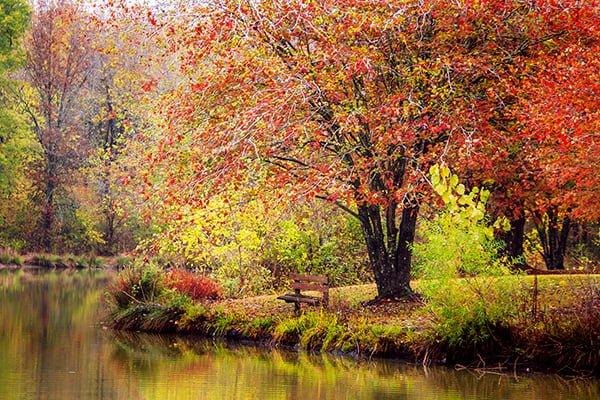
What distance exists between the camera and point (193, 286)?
16.6 meters

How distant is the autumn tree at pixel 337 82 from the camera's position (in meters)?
12.1

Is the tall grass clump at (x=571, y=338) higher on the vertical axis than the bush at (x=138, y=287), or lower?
lower

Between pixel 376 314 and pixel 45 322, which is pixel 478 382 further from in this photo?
pixel 45 322

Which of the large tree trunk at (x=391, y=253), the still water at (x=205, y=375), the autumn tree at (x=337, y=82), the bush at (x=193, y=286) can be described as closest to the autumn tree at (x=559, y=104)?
the autumn tree at (x=337, y=82)

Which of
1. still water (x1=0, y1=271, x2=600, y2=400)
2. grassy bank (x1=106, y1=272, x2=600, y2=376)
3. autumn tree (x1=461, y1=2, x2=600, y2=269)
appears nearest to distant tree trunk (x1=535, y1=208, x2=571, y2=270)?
autumn tree (x1=461, y1=2, x2=600, y2=269)

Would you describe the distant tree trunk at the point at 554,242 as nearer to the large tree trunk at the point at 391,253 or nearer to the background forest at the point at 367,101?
the background forest at the point at 367,101

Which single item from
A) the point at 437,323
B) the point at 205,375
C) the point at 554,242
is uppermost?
the point at 554,242

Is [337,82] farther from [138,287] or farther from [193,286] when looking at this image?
[193,286]

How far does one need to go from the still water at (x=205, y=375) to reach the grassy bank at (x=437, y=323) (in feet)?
1.57

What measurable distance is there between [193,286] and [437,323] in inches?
286

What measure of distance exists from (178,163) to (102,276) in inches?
839

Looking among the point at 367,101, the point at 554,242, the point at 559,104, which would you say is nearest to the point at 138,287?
the point at 367,101

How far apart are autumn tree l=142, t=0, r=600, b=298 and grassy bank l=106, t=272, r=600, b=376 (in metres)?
2.08

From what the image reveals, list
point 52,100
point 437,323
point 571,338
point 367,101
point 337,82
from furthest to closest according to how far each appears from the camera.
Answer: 1. point 52,100
2. point 367,101
3. point 337,82
4. point 437,323
5. point 571,338
